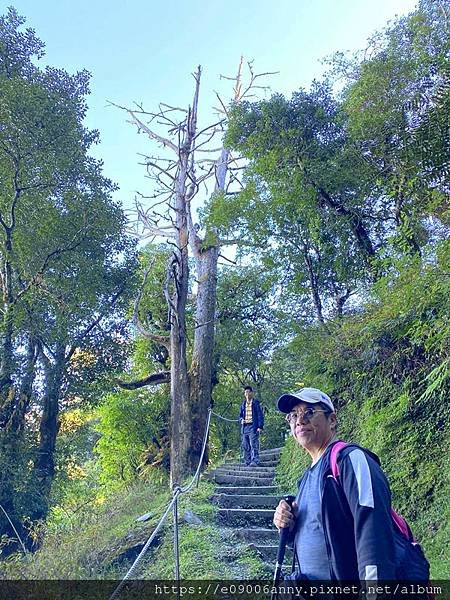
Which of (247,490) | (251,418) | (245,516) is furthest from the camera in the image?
(251,418)

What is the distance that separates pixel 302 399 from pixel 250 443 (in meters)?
8.04

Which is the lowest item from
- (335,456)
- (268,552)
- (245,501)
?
(268,552)

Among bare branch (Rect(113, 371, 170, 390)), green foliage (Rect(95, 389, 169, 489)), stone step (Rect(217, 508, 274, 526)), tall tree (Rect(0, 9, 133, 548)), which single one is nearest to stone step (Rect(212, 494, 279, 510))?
stone step (Rect(217, 508, 274, 526))

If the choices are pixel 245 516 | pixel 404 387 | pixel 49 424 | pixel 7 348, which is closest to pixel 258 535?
pixel 245 516

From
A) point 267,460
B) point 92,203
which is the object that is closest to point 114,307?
point 92,203

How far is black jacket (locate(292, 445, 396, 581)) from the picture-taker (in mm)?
1624

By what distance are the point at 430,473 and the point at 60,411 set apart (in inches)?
391

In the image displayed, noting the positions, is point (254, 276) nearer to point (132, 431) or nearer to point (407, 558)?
point (132, 431)

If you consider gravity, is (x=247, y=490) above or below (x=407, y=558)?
below

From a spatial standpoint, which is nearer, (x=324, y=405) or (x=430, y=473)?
(x=324, y=405)

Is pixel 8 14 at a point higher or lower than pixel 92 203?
higher

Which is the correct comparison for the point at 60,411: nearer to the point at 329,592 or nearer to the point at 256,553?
the point at 256,553

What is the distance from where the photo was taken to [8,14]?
11.1 metres

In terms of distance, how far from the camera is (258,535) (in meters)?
5.92
